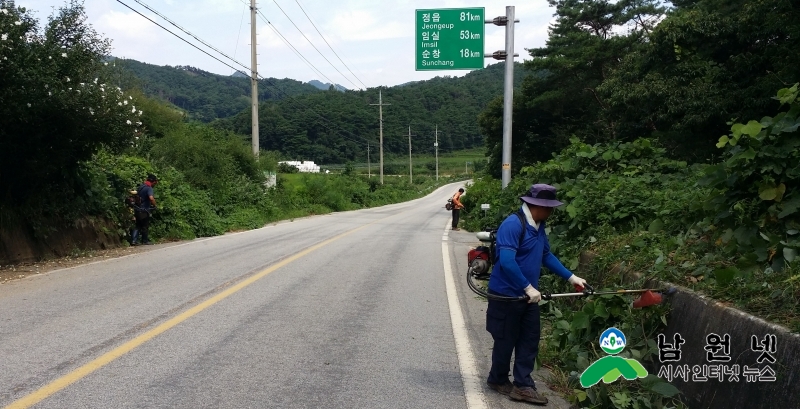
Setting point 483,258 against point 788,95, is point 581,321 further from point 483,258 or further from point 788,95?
point 788,95

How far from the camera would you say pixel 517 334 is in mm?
4840

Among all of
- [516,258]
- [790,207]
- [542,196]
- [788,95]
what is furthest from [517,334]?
[788,95]

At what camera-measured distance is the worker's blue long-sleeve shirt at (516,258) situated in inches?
179

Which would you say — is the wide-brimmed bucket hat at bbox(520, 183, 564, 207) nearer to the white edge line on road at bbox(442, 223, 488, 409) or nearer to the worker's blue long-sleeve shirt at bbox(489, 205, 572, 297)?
the worker's blue long-sleeve shirt at bbox(489, 205, 572, 297)

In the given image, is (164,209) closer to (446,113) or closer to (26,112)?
(26,112)

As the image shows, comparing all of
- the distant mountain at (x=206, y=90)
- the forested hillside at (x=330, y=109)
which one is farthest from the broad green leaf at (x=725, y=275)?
the distant mountain at (x=206, y=90)

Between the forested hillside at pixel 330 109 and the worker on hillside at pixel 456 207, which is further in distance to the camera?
the forested hillside at pixel 330 109

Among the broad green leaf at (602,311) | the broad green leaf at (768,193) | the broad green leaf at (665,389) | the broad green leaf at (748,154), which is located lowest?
the broad green leaf at (665,389)

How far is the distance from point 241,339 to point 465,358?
2309mm

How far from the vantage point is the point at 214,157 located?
1037 inches

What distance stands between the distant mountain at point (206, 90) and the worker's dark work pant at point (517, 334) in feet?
204

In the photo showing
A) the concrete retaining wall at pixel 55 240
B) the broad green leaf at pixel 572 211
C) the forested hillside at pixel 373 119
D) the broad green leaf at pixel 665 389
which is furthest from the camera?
the forested hillside at pixel 373 119

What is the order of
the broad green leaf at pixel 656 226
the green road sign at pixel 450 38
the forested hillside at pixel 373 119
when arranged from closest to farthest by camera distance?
the broad green leaf at pixel 656 226
the green road sign at pixel 450 38
the forested hillside at pixel 373 119

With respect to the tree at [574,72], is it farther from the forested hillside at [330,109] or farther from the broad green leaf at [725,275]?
the broad green leaf at [725,275]
